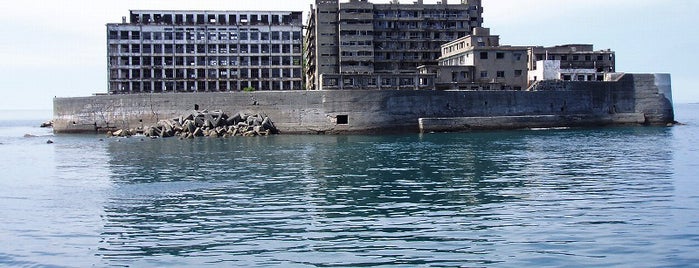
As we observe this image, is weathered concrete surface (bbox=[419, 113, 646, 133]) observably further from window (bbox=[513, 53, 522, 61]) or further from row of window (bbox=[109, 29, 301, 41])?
row of window (bbox=[109, 29, 301, 41])

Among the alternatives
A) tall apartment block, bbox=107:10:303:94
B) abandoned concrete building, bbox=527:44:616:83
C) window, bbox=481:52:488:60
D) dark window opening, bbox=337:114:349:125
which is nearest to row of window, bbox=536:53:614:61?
abandoned concrete building, bbox=527:44:616:83

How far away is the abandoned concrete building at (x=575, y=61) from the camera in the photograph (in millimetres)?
88750

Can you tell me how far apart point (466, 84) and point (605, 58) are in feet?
81.2

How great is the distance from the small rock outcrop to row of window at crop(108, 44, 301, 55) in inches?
1403

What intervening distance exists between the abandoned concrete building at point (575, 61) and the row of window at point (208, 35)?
36.0 metres

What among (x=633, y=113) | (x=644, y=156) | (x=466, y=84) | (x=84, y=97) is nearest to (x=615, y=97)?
(x=633, y=113)

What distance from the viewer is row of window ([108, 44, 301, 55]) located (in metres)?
104

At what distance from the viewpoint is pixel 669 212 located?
21875 millimetres

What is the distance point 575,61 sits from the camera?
94312 mm

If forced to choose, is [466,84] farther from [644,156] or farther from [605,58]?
[644,156]

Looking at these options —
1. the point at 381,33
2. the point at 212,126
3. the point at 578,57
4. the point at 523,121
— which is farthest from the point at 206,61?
the point at 578,57

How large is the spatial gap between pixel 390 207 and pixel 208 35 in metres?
87.1

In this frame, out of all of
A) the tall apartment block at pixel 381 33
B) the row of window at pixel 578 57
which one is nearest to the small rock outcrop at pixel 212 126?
the tall apartment block at pixel 381 33

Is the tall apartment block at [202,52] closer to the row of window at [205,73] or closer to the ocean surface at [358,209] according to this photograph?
the row of window at [205,73]
